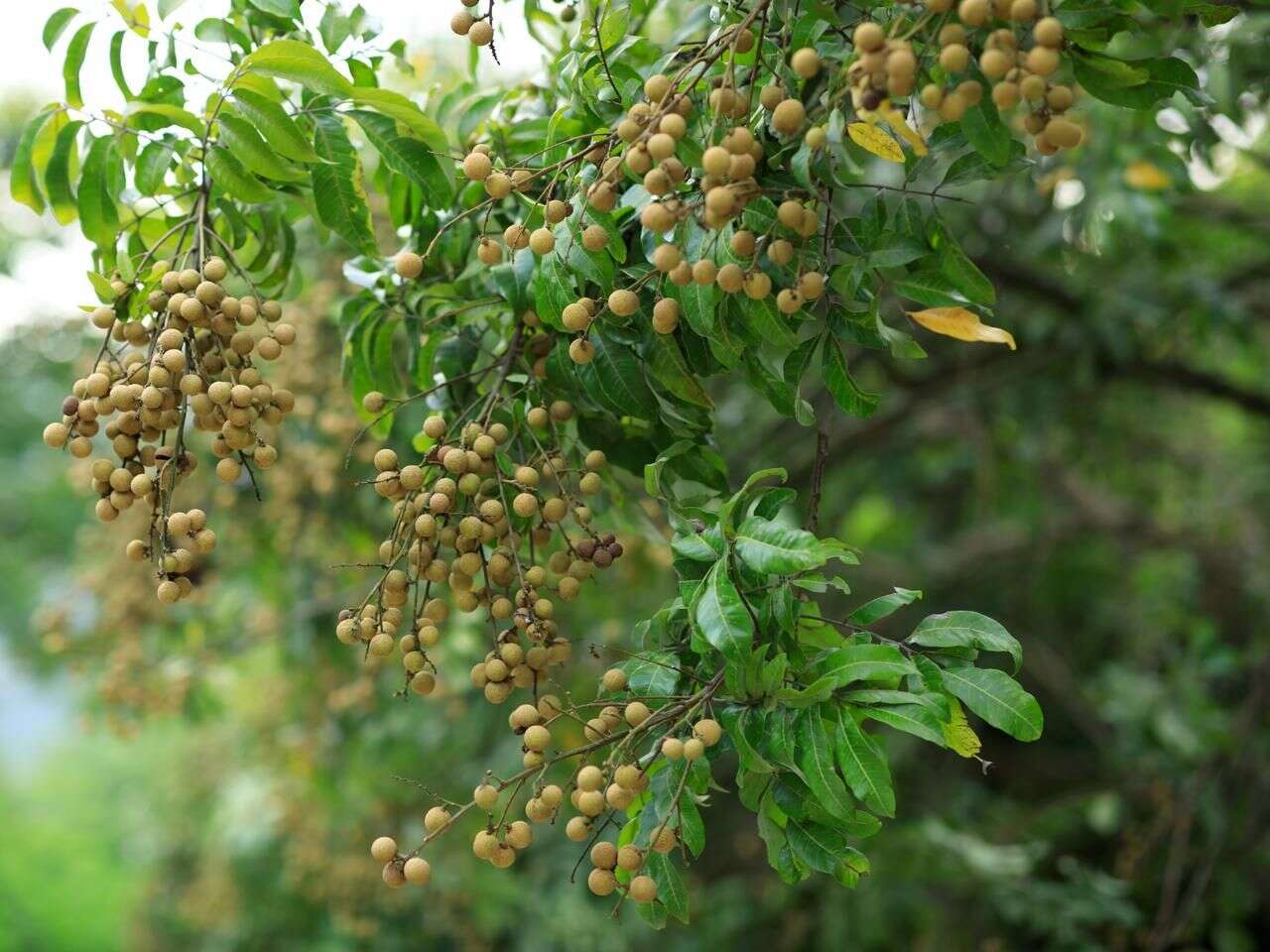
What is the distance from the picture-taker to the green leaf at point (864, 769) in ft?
2.59

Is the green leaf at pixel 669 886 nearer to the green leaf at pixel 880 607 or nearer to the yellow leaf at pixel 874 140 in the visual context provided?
the green leaf at pixel 880 607

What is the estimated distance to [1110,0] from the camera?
33.0 inches

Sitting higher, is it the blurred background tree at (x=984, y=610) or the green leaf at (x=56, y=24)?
the green leaf at (x=56, y=24)

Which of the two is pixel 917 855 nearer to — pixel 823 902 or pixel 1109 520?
pixel 823 902

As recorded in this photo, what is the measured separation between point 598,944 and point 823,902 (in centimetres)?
69

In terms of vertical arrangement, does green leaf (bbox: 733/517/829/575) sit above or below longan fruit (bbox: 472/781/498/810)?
above

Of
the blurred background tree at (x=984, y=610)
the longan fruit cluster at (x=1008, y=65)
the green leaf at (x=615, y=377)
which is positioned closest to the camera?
the longan fruit cluster at (x=1008, y=65)

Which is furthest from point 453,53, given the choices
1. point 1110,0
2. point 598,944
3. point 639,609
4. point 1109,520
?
point 1110,0

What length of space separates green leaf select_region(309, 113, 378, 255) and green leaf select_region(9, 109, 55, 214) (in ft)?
0.89

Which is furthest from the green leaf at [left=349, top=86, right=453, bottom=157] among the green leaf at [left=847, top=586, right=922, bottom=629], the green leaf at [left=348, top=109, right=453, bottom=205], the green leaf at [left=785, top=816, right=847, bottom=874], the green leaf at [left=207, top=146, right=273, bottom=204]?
the green leaf at [left=785, top=816, right=847, bottom=874]

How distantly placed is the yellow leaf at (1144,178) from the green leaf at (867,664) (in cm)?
144

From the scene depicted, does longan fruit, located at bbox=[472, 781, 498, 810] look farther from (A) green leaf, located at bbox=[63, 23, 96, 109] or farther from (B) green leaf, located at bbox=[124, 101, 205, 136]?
Result: (A) green leaf, located at bbox=[63, 23, 96, 109]

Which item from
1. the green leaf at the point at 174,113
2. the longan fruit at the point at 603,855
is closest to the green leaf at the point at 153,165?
the green leaf at the point at 174,113

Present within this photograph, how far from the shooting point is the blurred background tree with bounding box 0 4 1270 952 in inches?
88.4
